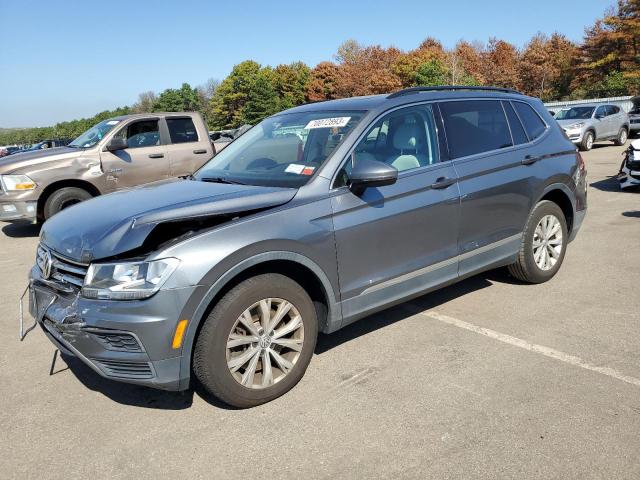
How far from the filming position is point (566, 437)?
266 centimetres

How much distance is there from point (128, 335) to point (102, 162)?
661cm

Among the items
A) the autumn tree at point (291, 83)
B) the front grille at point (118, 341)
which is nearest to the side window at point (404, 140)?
the front grille at point (118, 341)

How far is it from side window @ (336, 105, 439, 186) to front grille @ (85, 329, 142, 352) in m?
1.90

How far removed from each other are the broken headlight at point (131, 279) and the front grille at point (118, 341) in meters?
0.19

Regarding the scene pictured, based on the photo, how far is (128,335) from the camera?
8.79ft

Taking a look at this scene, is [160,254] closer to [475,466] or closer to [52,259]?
[52,259]

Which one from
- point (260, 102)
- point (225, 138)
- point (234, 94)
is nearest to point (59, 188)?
point (225, 138)

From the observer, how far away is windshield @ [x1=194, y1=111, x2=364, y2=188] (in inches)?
140

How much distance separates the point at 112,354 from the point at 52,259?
83cm

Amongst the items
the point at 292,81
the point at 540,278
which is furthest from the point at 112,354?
the point at 292,81

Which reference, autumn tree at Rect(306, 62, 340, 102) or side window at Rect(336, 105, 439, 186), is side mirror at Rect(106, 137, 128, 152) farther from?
autumn tree at Rect(306, 62, 340, 102)

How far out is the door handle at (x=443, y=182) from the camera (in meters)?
3.82

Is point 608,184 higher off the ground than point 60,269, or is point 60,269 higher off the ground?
point 60,269

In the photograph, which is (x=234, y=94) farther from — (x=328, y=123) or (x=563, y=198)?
(x=328, y=123)
